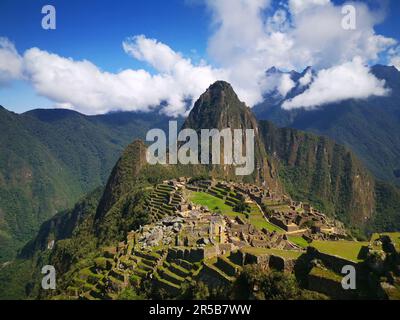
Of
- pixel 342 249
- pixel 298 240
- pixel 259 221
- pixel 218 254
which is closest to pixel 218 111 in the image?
pixel 259 221

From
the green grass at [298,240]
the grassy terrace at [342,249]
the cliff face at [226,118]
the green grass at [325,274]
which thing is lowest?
the green grass at [298,240]

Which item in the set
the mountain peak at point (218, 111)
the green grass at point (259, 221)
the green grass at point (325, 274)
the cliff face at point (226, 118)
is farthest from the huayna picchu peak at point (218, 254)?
the mountain peak at point (218, 111)

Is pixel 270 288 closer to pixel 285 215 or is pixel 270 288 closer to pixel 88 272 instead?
pixel 88 272

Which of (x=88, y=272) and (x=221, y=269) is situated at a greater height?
(x=221, y=269)

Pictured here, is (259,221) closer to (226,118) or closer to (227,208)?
(227,208)

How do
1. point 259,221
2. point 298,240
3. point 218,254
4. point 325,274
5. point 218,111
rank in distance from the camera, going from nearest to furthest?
1. point 325,274
2. point 218,254
3. point 298,240
4. point 259,221
5. point 218,111

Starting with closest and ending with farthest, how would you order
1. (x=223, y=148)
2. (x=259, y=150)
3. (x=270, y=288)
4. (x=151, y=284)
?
(x=270, y=288) < (x=151, y=284) < (x=223, y=148) < (x=259, y=150)

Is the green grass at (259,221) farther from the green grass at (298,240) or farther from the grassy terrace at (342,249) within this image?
the grassy terrace at (342,249)

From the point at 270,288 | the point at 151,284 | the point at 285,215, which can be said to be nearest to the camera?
the point at 270,288

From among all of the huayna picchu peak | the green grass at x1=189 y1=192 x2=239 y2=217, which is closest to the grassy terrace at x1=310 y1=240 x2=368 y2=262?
the huayna picchu peak

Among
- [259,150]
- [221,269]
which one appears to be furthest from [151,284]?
[259,150]

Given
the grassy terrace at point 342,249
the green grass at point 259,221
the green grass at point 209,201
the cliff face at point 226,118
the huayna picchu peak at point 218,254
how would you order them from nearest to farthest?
the huayna picchu peak at point 218,254 → the grassy terrace at point 342,249 → the green grass at point 259,221 → the green grass at point 209,201 → the cliff face at point 226,118
